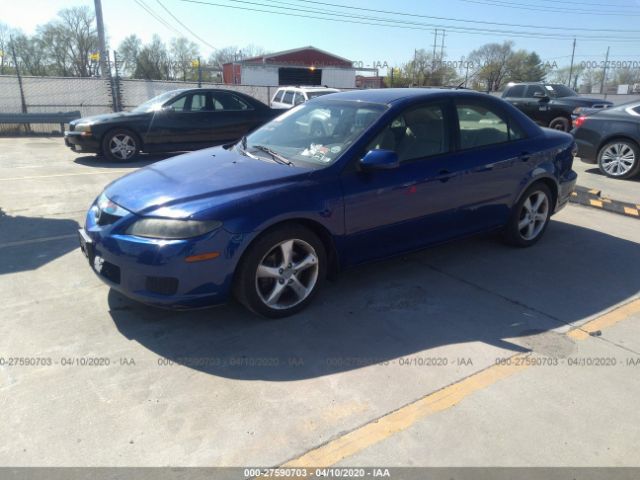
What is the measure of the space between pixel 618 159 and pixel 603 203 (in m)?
3.20

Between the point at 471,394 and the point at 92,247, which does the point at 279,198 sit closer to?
the point at 92,247

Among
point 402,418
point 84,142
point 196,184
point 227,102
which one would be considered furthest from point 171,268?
point 227,102

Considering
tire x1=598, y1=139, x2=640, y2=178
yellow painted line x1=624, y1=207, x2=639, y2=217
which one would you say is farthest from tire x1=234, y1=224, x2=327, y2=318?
tire x1=598, y1=139, x2=640, y2=178

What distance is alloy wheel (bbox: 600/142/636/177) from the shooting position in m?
9.22

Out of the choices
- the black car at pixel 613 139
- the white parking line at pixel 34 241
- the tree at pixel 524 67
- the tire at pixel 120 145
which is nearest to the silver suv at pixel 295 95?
the tire at pixel 120 145

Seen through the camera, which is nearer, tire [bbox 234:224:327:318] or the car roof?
tire [bbox 234:224:327:318]

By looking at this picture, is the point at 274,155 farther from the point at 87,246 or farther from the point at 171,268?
the point at 87,246

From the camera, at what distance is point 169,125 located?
1034cm

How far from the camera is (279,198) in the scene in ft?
11.4

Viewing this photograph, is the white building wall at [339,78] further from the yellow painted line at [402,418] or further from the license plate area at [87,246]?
the yellow painted line at [402,418]

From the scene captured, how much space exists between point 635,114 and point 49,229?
9.69 metres

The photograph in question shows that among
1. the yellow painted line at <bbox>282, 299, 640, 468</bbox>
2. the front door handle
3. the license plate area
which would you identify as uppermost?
the front door handle

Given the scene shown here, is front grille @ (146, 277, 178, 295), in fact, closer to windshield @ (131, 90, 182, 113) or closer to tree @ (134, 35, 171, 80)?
windshield @ (131, 90, 182, 113)

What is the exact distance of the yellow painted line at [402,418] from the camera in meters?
2.41
